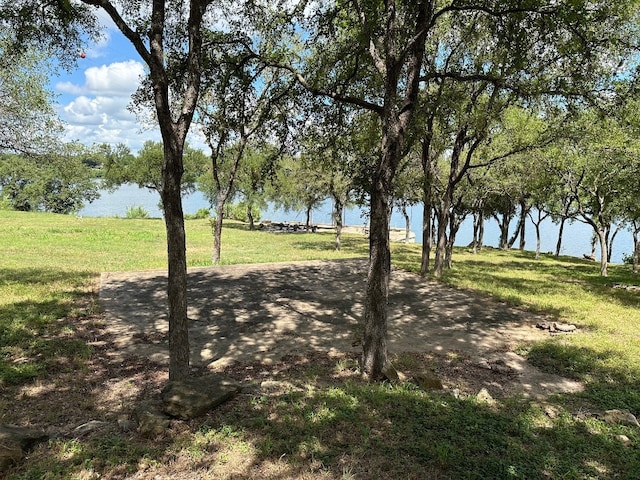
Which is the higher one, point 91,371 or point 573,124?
point 573,124

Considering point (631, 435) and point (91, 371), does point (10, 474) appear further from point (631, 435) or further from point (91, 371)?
point (631, 435)

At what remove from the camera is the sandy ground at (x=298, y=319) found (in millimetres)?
9547

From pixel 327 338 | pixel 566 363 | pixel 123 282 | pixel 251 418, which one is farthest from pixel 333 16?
pixel 123 282

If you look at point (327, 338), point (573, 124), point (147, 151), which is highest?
point (147, 151)

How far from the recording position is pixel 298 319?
12.4 m

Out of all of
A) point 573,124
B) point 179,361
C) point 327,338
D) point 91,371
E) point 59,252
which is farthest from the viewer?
point 59,252

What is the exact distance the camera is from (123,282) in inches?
611

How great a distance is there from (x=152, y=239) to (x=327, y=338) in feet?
93.3

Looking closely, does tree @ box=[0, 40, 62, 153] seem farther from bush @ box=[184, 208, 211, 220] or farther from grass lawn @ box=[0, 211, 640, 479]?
bush @ box=[184, 208, 211, 220]

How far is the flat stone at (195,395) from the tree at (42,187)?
6444 cm

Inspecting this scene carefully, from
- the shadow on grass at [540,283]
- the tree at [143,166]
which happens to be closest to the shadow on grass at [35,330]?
the shadow on grass at [540,283]

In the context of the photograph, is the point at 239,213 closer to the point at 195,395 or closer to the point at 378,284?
the point at 378,284

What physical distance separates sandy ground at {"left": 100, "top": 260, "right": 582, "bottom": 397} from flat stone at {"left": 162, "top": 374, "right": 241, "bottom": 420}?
262 cm

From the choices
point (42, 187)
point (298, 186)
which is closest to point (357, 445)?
point (298, 186)
